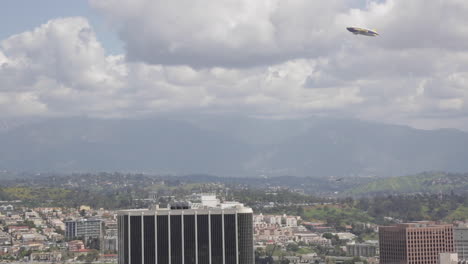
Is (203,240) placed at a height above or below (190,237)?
below

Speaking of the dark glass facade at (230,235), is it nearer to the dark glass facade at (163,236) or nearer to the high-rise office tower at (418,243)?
the dark glass facade at (163,236)

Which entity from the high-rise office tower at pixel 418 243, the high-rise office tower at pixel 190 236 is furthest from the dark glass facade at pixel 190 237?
the high-rise office tower at pixel 418 243

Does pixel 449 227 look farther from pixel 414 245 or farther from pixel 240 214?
pixel 240 214

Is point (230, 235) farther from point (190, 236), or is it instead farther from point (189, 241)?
point (189, 241)

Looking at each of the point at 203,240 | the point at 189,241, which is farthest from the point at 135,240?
the point at 203,240

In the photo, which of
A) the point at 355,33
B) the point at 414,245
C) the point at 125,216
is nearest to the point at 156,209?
the point at 125,216

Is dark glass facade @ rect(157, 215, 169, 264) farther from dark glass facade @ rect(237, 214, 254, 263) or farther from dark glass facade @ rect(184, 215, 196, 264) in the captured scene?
dark glass facade @ rect(237, 214, 254, 263)

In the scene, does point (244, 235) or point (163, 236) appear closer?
point (244, 235)
